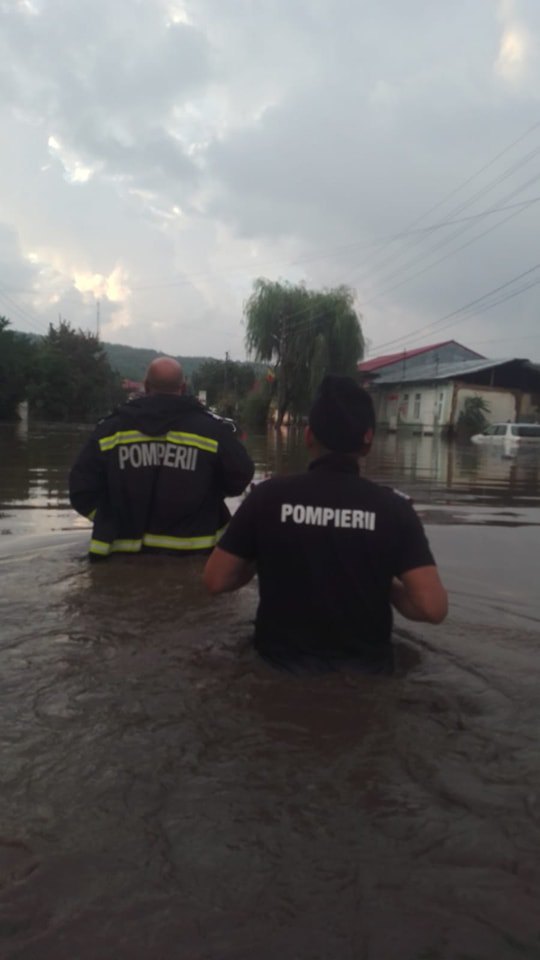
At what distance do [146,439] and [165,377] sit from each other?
0.41 metres

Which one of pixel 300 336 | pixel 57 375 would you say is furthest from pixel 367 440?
pixel 57 375

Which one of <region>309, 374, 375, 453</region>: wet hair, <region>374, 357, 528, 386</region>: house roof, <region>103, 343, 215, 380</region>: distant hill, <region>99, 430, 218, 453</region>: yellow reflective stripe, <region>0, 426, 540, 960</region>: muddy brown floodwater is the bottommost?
<region>0, 426, 540, 960</region>: muddy brown floodwater

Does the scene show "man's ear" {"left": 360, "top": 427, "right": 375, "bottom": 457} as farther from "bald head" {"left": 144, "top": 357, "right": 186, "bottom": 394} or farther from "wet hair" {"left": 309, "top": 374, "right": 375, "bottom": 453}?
"bald head" {"left": 144, "top": 357, "right": 186, "bottom": 394}

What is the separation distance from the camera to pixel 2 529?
289 inches

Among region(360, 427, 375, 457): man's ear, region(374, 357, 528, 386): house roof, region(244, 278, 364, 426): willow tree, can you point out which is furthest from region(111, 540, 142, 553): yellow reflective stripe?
region(374, 357, 528, 386): house roof

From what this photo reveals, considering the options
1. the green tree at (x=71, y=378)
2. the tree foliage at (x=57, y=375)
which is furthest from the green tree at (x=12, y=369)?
the green tree at (x=71, y=378)

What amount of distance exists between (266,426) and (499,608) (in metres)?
45.6

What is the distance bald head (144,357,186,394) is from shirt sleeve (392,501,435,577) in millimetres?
2474

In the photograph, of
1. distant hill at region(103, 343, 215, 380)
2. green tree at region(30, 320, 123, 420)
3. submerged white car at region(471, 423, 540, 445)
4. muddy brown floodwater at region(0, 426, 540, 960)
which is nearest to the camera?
muddy brown floodwater at region(0, 426, 540, 960)

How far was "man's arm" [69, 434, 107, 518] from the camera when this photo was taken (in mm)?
4883

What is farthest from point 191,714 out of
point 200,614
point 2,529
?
point 2,529

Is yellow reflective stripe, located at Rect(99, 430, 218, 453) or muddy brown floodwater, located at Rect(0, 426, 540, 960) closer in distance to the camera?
muddy brown floodwater, located at Rect(0, 426, 540, 960)

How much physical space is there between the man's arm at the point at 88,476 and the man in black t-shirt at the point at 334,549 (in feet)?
6.89

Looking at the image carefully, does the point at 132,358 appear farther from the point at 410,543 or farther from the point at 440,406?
the point at 410,543
